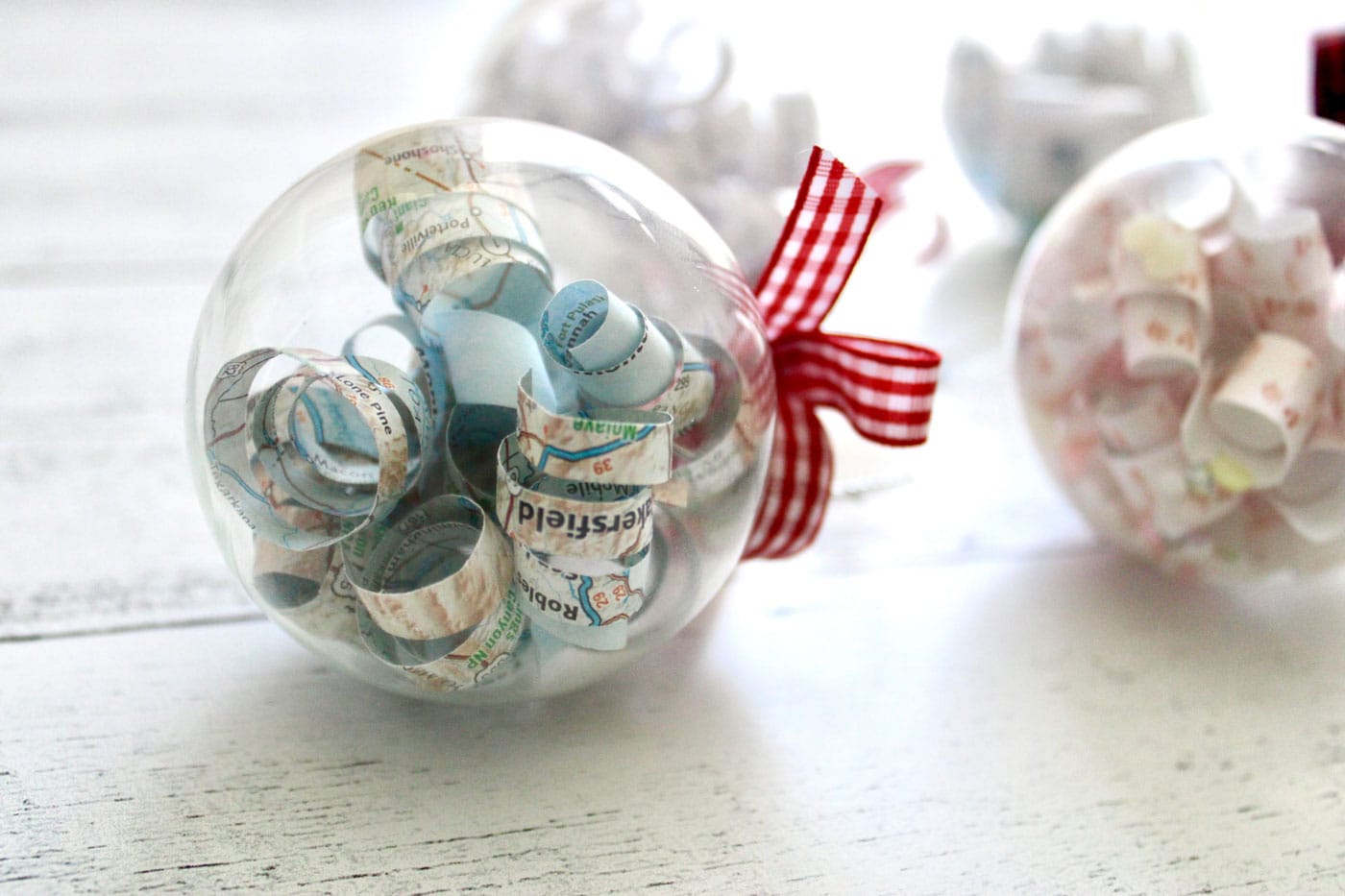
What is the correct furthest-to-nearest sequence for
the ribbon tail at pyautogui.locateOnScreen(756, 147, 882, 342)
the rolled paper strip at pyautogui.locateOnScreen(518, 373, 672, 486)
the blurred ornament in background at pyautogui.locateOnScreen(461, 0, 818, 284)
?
the blurred ornament in background at pyautogui.locateOnScreen(461, 0, 818, 284) → the ribbon tail at pyautogui.locateOnScreen(756, 147, 882, 342) → the rolled paper strip at pyautogui.locateOnScreen(518, 373, 672, 486)

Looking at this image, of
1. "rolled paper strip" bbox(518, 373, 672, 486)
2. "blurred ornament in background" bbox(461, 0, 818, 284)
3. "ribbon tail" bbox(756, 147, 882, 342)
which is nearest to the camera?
"rolled paper strip" bbox(518, 373, 672, 486)

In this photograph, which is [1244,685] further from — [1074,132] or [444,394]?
[1074,132]

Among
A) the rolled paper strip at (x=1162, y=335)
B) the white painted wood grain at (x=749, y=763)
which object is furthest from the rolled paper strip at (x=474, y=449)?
the rolled paper strip at (x=1162, y=335)

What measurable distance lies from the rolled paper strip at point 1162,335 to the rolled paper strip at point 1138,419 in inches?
0.6

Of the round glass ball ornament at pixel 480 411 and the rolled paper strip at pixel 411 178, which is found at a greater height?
the rolled paper strip at pixel 411 178

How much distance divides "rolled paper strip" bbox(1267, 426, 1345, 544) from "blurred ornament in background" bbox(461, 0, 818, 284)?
424 mm

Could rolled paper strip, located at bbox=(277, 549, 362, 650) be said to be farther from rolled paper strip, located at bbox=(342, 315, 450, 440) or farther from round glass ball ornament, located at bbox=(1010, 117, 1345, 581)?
round glass ball ornament, located at bbox=(1010, 117, 1345, 581)

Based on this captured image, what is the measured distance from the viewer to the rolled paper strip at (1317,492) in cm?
63

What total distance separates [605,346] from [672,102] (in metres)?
0.54

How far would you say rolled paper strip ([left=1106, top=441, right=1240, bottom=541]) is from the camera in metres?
0.65

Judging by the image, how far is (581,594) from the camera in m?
0.51

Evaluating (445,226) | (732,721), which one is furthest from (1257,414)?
(445,226)

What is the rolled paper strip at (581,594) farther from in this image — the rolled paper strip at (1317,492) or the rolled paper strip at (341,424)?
the rolled paper strip at (1317,492)

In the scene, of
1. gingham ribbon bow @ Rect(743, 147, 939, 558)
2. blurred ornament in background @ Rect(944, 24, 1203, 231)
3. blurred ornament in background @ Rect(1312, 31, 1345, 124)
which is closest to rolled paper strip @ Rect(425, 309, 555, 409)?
gingham ribbon bow @ Rect(743, 147, 939, 558)
